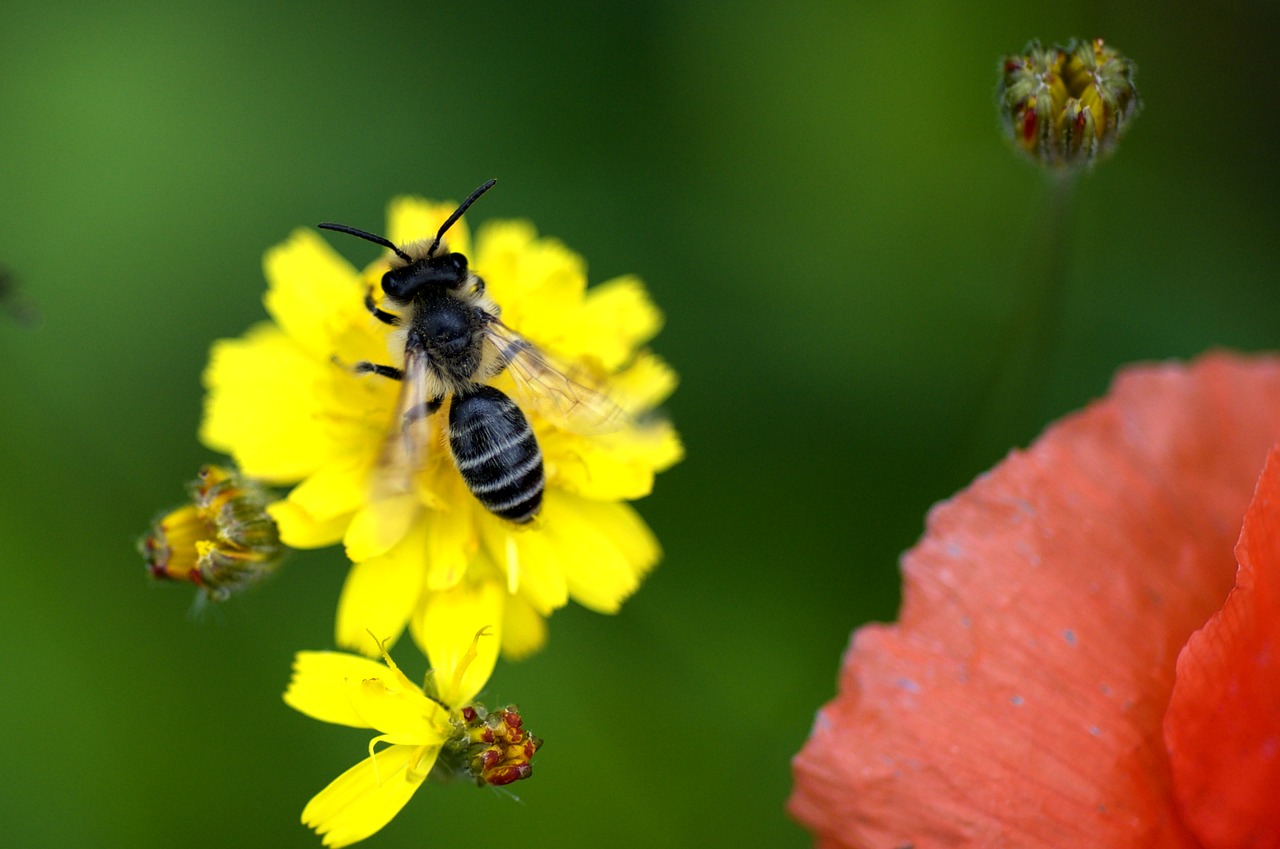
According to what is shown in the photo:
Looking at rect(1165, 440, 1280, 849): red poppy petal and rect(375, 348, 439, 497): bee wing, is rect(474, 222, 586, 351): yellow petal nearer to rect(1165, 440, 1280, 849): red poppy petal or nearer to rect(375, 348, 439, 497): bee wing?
rect(375, 348, 439, 497): bee wing

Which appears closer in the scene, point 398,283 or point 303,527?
point 303,527

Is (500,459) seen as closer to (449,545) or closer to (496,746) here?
(449,545)

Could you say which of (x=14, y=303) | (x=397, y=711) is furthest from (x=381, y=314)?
(x=14, y=303)

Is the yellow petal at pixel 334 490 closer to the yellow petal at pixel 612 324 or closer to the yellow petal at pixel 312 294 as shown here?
the yellow petal at pixel 312 294

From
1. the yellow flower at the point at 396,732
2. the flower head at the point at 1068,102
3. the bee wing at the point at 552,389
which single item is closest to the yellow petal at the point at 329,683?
the yellow flower at the point at 396,732

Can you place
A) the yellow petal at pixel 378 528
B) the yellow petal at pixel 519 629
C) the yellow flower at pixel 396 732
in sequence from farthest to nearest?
the yellow petal at pixel 519 629, the yellow petal at pixel 378 528, the yellow flower at pixel 396 732

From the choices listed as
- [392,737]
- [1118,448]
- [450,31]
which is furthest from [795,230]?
[392,737]
